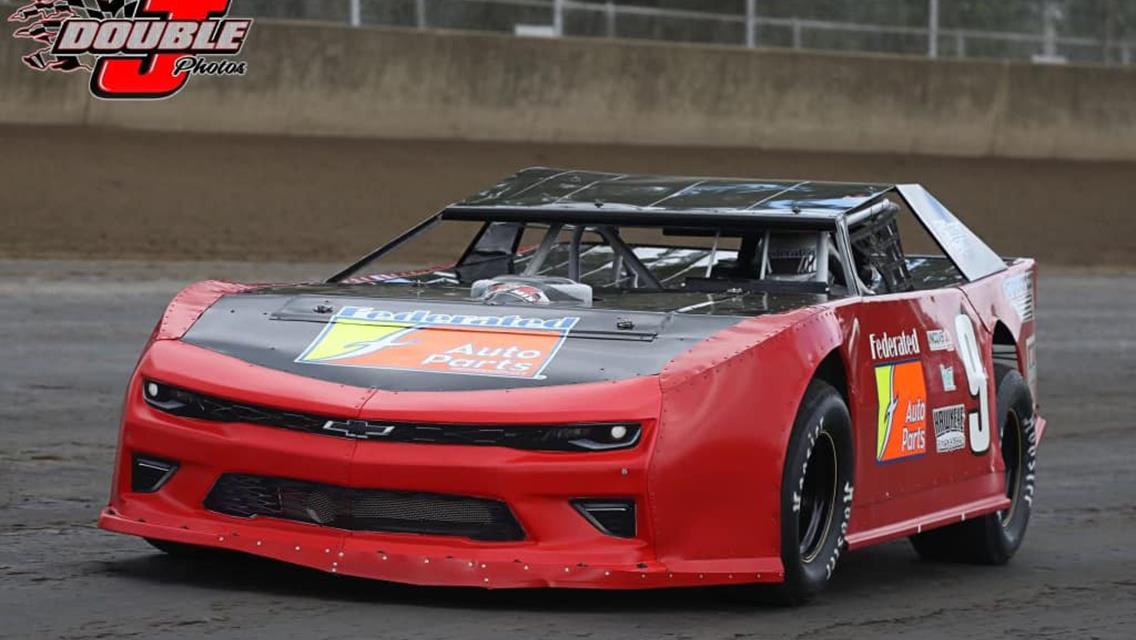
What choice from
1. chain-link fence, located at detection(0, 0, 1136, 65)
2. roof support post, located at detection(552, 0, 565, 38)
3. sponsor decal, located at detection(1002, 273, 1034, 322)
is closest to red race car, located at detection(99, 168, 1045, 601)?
sponsor decal, located at detection(1002, 273, 1034, 322)

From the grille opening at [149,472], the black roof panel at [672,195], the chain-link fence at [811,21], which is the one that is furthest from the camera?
the chain-link fence at [811,21]

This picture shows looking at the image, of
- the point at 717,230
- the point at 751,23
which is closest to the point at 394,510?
the point at 717,230

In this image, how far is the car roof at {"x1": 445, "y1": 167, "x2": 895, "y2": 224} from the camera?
24.2 feet

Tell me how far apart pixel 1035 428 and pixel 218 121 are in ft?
44.8

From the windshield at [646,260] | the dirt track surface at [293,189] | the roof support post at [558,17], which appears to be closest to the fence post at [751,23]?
the dirt track surface at [293,189]

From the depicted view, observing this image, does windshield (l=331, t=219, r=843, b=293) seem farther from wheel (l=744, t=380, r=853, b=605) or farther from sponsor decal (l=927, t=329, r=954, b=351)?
wheel (l=744, t=380, r=853, b=605)

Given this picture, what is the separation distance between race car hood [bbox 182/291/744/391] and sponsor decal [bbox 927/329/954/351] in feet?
3.77

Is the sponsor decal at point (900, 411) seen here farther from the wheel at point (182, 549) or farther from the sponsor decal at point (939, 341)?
the wheel at point (182, 549)

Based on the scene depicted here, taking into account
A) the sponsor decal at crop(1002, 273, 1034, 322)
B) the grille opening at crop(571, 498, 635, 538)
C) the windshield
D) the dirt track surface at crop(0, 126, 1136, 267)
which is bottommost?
the dirt track surface at crop(0, 126, 1136, 267)

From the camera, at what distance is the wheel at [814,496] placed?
606 centimetres

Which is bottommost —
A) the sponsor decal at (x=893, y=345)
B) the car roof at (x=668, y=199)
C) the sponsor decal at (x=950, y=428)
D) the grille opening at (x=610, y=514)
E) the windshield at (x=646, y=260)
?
the sponsor decal at (x=950, y=428)

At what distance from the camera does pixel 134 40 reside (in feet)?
65.9

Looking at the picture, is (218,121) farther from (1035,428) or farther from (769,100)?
(1035,428)

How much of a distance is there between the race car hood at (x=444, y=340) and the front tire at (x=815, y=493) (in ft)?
1.22
